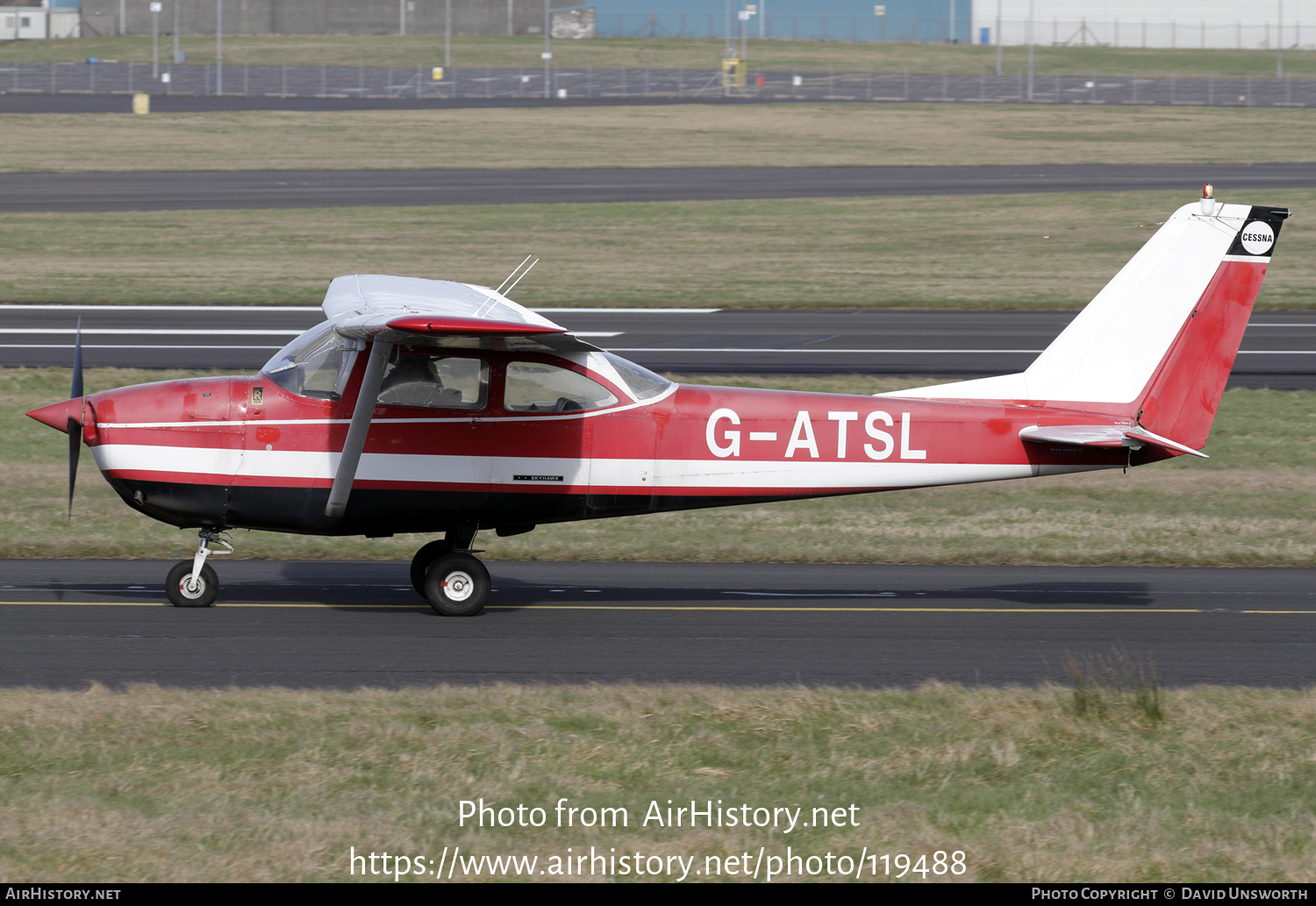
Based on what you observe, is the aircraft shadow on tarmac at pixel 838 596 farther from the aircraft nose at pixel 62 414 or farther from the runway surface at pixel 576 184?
the runway surface at pixel 576 184

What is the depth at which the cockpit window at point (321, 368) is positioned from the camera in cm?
1143

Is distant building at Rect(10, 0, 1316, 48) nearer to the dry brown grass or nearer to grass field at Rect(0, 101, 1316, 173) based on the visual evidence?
the dry brown grass

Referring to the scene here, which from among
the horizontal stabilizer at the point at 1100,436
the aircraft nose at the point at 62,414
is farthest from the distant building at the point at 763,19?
the aircraft nose at the point at 62,414

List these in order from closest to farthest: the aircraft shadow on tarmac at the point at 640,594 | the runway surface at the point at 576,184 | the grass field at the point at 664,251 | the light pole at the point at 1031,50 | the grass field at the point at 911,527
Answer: the aircraft shadow on tarmac at the point at 640,594, the grass field at the point at 911,527, the grass field at the point at 664,251, the runway surface at the point at 576,184, the light pole at the point at 1031,50

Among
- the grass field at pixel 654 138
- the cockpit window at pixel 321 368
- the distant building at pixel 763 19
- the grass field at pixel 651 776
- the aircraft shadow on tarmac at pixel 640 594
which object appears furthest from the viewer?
the distant building at pixel 763 19

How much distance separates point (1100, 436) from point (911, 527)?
12.9 feet

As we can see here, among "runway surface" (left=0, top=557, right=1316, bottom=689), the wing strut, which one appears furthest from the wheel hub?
the wing strut

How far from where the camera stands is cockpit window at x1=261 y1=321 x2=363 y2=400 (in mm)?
11430

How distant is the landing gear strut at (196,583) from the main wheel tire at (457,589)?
1.70 meters

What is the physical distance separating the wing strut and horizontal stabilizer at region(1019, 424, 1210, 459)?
5180 mm

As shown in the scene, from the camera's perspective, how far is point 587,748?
26.7 feet

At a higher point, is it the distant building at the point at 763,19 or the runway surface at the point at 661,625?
the distant building at the point at 763,19

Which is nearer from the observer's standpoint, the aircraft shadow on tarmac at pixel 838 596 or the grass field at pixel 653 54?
the aircraft shadow on tarmac at pixel 838 596

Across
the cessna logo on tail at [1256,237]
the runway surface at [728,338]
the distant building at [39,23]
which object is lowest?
the runway surface at [728,338]
